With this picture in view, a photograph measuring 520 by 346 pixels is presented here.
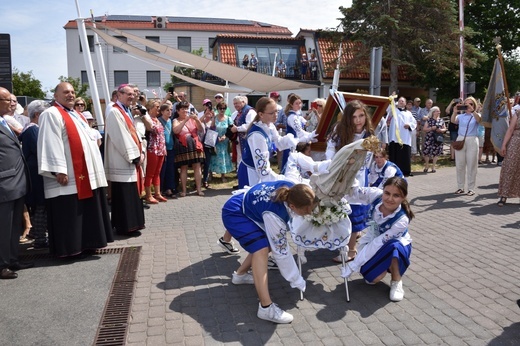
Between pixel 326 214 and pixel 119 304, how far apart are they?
2.09 meters

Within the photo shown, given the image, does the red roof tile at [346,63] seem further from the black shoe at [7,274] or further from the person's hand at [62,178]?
the black shoe at [7,274]

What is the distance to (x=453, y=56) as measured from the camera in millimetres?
22969

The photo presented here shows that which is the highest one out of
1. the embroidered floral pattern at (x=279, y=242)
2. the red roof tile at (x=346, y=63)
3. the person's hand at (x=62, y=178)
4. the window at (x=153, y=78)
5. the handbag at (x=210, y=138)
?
the window at (x=153, y=78)

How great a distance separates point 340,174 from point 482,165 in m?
11.2

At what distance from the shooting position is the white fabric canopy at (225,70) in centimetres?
1067

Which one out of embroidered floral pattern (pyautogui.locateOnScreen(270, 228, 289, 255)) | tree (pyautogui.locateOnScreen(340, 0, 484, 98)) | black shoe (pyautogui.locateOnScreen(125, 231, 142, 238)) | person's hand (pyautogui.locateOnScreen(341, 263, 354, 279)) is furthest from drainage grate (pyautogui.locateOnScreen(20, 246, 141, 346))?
tree (pyautogui.locateOnScreen(340, 0, 484, 98))

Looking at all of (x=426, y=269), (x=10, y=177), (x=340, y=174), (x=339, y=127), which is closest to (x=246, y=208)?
(x=340, y=174)

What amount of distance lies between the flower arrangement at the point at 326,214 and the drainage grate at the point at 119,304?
1839mm

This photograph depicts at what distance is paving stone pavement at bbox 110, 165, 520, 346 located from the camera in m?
3.61

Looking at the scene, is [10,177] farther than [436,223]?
No

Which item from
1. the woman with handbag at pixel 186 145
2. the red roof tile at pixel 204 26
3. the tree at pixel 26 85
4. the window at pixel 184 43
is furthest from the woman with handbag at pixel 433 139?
the window at pixel 184 43

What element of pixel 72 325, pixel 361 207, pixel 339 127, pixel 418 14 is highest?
pixel 418 14

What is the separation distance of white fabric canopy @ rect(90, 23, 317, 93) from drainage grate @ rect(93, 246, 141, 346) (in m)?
6.24

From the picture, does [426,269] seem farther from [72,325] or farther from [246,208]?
[72,325]
